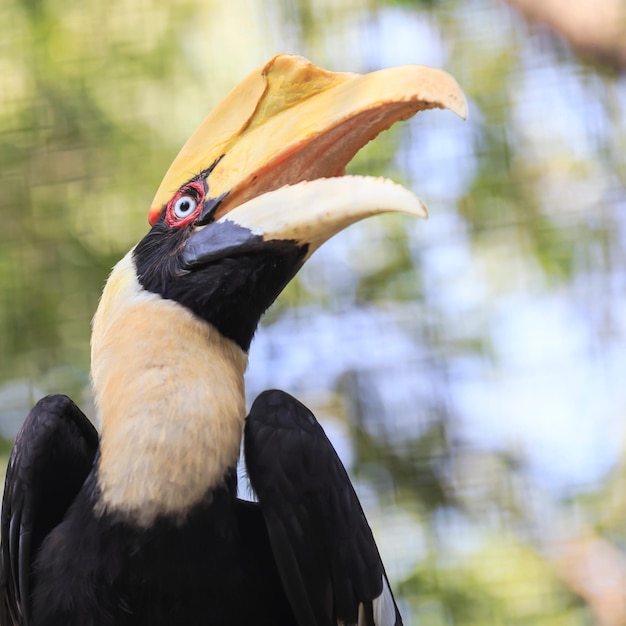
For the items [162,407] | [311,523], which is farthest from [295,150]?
[311,523]

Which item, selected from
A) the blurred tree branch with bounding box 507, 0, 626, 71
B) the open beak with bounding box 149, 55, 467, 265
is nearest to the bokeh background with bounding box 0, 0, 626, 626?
the blurred tree branch with bounding box 507, 0, 626, 71

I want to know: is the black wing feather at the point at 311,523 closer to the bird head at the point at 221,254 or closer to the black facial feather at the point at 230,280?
the bird head at the point at 221,254

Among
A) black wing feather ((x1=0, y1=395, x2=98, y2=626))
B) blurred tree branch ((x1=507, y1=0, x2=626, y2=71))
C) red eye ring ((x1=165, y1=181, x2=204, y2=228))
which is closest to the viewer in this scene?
black wing feather ((x1=0, y1=395, x2=98, y2=626))

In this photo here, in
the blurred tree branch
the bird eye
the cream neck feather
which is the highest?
the blurred tree branch

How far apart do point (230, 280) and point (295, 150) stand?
21 centimetres

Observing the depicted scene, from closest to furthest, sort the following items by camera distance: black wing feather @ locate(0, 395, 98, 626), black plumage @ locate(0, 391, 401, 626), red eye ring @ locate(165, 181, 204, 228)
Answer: black plumage @ locate(0, 391, 401, 626) < black wing feather @ locate(0, 395, 98, 626) < red eye ring @ locate(165, 181, 204, 228)

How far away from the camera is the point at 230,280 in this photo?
157 centimetres

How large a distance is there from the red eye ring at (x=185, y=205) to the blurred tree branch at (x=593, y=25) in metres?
1.70

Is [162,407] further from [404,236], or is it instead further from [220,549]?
[404,236]

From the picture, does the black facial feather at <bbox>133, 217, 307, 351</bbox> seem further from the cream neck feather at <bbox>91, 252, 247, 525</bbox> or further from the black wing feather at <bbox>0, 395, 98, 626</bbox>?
A: the black wing feather at <bbox>0, 395, 98, 626</bbox>

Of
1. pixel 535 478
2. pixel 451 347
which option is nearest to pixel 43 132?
pixel 451 347

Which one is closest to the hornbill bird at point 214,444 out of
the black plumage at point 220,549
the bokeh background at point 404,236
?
the black plumage at point 220,549

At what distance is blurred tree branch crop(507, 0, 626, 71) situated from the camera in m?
2.95

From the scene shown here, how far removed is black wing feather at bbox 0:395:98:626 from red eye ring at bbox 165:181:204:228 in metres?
0.32
